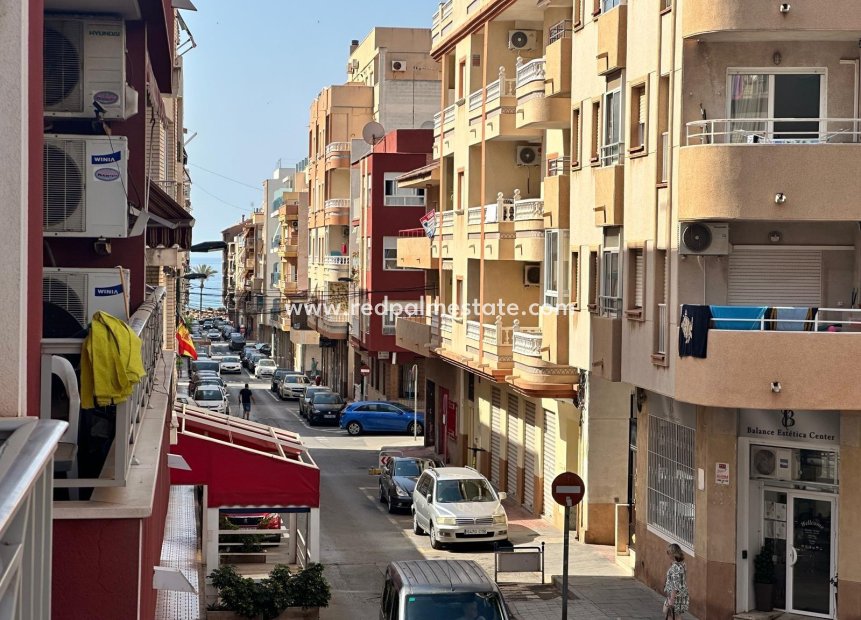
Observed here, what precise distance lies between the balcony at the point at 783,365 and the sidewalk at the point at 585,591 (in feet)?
13.4

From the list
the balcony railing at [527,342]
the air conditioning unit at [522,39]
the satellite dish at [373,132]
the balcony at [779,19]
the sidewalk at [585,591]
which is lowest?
the sidewalk at [585,591]

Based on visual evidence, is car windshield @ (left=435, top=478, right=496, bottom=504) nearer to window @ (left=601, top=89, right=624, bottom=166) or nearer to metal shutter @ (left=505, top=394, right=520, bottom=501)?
metal shutter @ (left=505, top=394, right=520, bottom=501)

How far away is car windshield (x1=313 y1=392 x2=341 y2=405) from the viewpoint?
55.0 metres

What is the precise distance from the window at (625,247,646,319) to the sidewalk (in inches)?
187

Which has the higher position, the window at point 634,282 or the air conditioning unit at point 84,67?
the air conditioning unit at point 84,67

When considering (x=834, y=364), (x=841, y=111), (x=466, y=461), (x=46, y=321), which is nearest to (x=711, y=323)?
(x=834, y=364)

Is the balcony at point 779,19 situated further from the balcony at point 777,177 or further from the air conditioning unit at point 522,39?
the air conditioning unit at point 522,39

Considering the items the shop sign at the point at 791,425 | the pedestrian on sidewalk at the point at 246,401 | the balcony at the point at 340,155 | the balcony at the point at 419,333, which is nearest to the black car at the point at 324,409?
the pedestrian on sidewalk at the point at 246,401

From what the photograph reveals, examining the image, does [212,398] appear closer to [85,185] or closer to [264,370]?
[264,370]

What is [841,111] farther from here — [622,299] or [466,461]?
[466,461]

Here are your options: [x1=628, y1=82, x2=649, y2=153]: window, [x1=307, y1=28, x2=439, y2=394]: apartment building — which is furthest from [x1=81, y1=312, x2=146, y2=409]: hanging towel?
[x1=307, y1=28, x2=439, y2=394]: apartment building

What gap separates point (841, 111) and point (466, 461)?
22343mm

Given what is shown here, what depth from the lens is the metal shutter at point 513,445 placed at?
33844 mm

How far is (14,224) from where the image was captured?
266 inches
